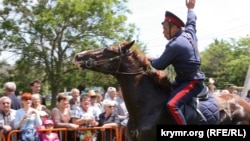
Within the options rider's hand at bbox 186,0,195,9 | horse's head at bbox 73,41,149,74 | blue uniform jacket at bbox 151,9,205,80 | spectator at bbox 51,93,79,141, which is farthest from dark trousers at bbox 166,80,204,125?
spectator at bbox 51,93,79,141

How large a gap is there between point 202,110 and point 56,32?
90.6 ft

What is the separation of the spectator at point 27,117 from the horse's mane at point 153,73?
3076 mm

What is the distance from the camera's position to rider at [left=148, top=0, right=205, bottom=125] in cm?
692

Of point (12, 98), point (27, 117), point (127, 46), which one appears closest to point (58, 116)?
point (27, 117)

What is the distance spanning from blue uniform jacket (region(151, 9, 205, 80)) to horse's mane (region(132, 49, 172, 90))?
17cm

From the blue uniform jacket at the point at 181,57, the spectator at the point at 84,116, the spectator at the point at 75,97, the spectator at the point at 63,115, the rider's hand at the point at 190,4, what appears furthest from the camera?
the spectator at the point at 75,97

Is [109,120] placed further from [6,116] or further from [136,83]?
[136,83]

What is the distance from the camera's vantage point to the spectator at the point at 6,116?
939 cm

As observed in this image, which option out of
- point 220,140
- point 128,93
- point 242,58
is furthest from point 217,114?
point 242,58

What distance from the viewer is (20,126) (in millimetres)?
→ 9445

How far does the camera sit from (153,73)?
731 centimetres

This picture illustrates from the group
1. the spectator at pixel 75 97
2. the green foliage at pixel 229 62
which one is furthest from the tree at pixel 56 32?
the green foliage at pixel 229 62

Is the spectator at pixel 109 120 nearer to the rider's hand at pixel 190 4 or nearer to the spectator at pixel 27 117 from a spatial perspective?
the spectator at pixel 27 117

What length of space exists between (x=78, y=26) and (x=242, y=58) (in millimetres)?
42422
